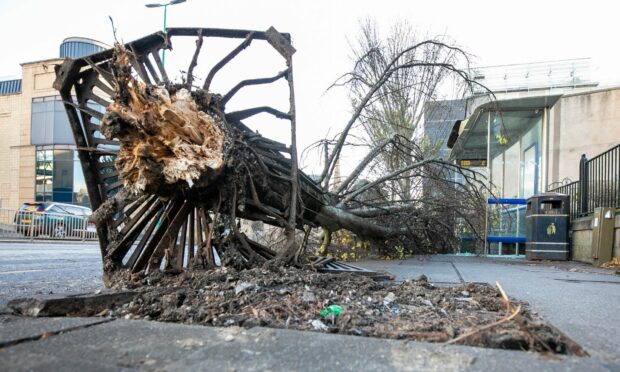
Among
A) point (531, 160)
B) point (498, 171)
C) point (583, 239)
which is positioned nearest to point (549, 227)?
point (583, 239)

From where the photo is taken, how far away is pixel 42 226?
17328mm

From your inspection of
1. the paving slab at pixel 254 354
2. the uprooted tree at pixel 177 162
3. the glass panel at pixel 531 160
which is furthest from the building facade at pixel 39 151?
the paving slab at pixel 254 354

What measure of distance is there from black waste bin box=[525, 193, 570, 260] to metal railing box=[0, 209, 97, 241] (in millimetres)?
15837

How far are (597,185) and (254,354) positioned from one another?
28.7ft

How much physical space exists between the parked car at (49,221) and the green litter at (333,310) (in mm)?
16588

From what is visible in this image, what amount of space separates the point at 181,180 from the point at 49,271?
3206 millimetres

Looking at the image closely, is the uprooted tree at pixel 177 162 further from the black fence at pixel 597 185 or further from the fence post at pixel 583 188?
the fence post at pixel 583 188

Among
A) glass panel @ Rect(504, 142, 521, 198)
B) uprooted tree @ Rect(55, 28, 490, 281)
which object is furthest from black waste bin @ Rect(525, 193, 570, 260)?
glass panel @ Rect(504, 142, 521, 198)

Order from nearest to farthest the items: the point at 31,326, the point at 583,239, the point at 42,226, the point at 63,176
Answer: the point at 31,326, the point at 583,239, the point at 42,226, the point at 63,176

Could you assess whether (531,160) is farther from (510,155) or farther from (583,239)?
(583,239)

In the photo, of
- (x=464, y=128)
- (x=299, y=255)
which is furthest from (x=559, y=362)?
(x=464, y=128)

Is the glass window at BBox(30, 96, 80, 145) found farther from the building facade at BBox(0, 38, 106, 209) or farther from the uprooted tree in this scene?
the uprooted tree

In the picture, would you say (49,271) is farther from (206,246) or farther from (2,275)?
(206,246)

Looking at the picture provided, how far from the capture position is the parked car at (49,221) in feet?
54.9
